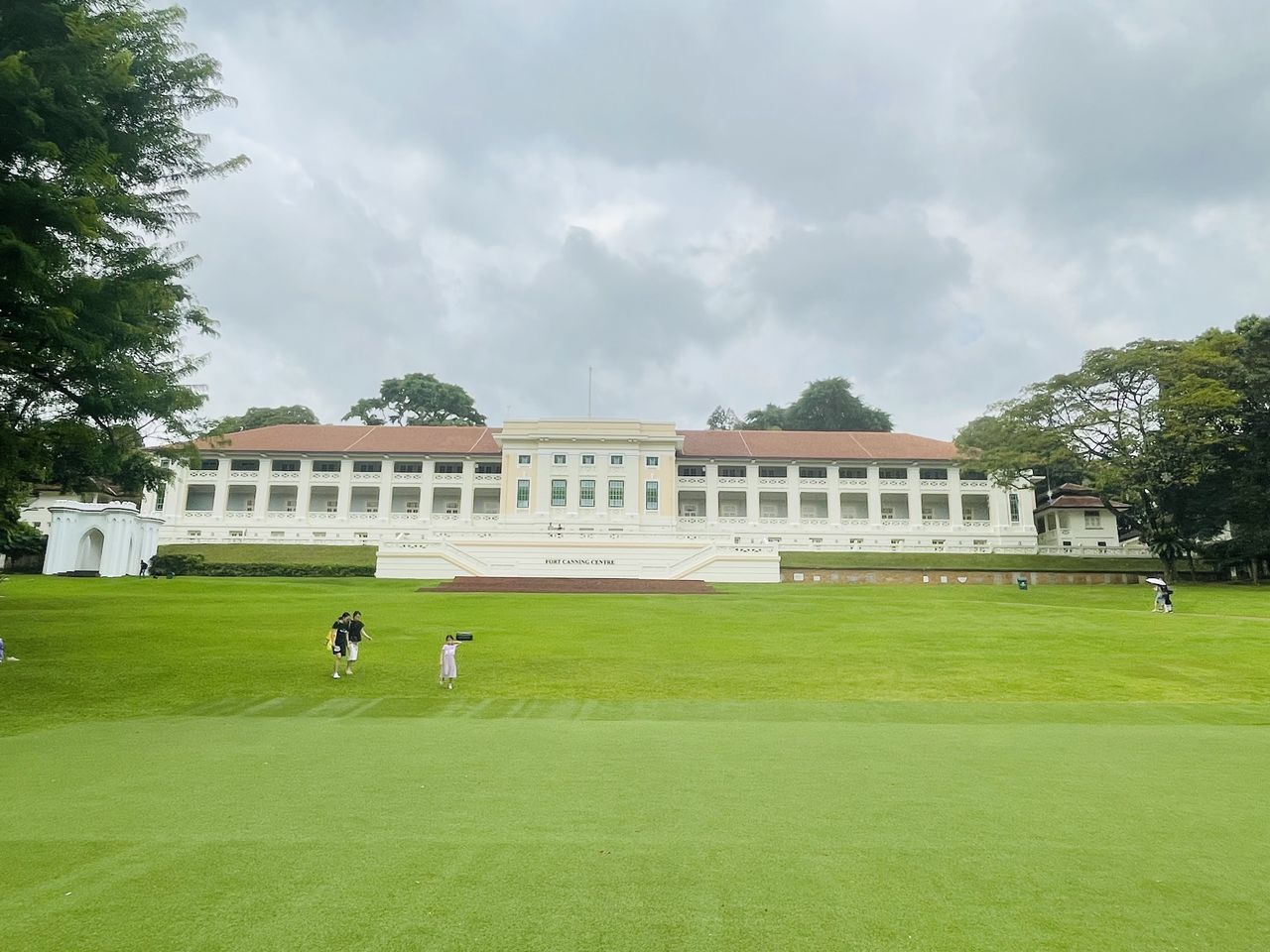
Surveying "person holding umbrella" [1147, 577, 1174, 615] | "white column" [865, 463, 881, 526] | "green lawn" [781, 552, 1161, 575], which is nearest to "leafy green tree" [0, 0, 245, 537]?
"person holding umbrella" [1147, 577, 1174, 615]

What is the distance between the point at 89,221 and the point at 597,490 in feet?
137

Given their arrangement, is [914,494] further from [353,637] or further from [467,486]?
[353,637]

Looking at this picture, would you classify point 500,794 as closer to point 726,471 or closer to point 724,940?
point 724,940

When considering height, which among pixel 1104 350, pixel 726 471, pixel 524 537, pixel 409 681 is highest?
pixel 1104 350

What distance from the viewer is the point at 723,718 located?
9.91 metres

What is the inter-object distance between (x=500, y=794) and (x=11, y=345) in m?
9.14

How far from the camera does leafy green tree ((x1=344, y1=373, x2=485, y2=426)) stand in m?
68.4

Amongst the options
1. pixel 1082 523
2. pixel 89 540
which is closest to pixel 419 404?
pixel 89 540

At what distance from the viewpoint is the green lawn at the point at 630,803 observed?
12.1 feet

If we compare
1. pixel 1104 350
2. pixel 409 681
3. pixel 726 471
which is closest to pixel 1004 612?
pixel 409 681

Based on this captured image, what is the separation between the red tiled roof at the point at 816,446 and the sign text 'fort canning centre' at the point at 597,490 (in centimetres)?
14

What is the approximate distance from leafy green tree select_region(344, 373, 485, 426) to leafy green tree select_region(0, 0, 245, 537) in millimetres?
56402

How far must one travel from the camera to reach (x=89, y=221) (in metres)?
8.59

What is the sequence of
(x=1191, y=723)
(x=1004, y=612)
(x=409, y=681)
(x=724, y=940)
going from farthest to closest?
(x=1004, y=612) → (x=409, y=681) → (x=1191, y=723) → (x=724, y=940)
